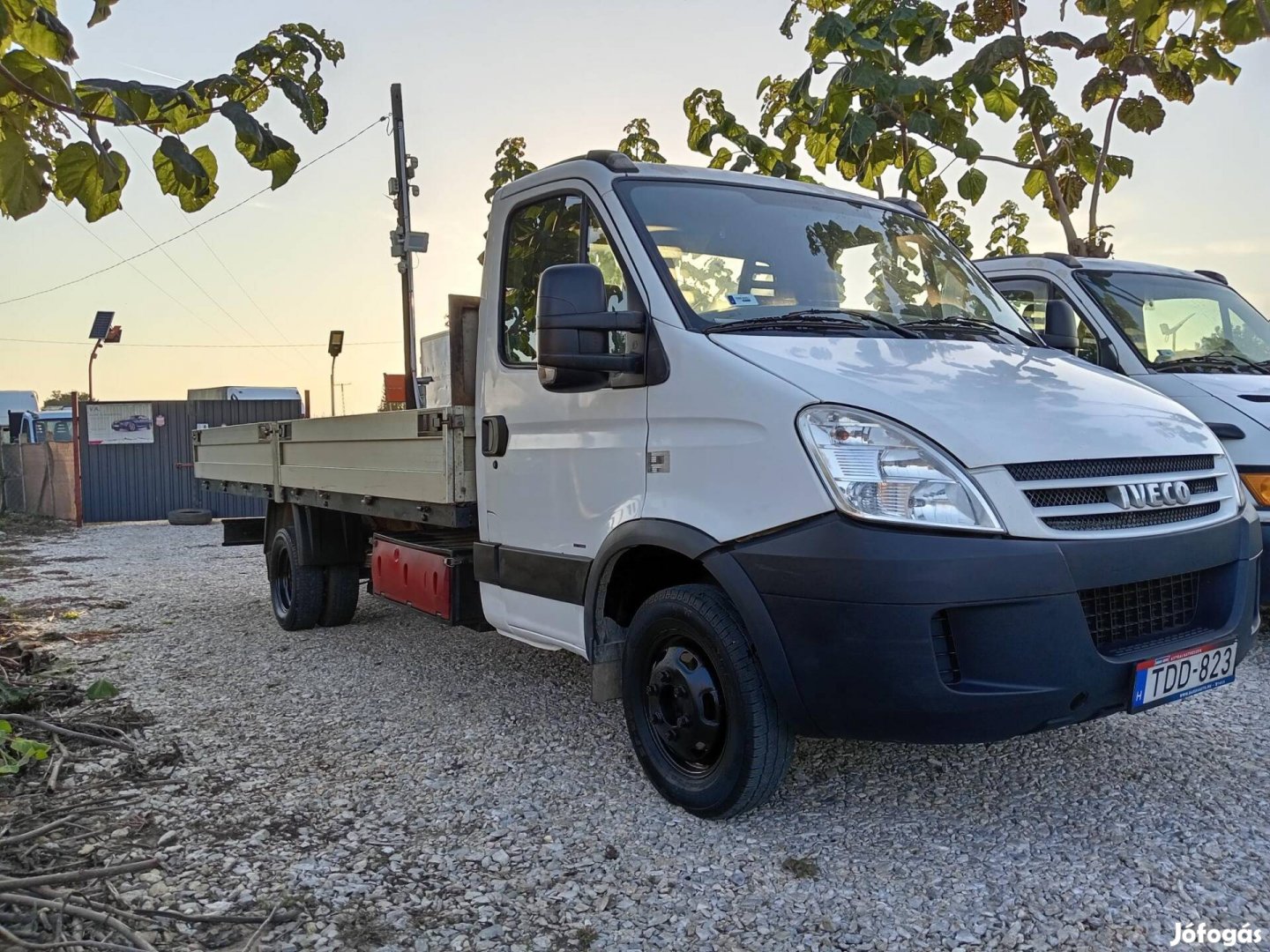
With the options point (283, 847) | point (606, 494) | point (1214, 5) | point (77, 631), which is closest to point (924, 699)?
point (606, 494)

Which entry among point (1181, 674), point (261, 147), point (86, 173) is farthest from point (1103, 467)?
point (86, 173)

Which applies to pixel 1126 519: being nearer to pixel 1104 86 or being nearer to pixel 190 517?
pixel 1104 86

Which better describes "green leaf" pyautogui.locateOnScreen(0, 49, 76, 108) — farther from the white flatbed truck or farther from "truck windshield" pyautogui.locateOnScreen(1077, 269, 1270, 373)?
"truck windshield" pyautogui.locateOnScreen(1077, 269, 1270, 373)

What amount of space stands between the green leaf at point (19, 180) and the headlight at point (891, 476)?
2.20 meters

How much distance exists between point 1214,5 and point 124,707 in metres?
5.98

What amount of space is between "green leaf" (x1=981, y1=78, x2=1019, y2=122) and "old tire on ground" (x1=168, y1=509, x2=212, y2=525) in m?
13.4

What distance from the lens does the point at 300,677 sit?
556 cm

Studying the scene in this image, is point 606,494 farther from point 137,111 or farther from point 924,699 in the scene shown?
point 137,111

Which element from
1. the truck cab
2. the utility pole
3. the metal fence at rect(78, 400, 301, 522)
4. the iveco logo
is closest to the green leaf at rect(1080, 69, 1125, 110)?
the truck cab

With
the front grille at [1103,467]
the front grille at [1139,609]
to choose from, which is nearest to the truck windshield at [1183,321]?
the front grille at [1103,467]

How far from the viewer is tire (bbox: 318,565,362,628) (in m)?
6.82

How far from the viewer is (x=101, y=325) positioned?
18000 mm

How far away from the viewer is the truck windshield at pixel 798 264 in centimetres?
363

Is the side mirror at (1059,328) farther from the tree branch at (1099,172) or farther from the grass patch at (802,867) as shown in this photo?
the tree branch at (1099,172)
